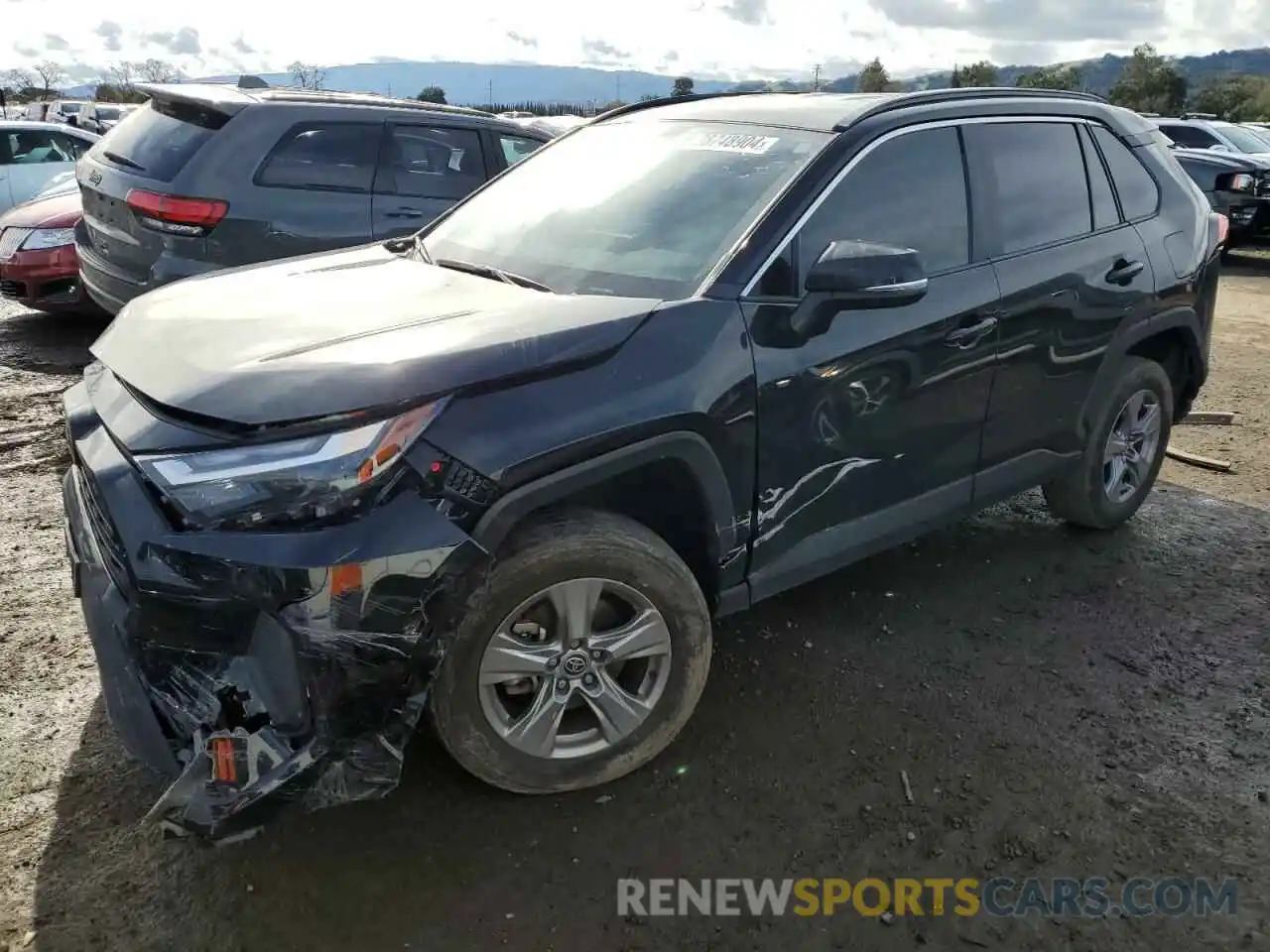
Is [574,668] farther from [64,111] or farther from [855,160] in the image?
[64,111]

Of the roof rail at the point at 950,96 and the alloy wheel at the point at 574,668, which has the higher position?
the roof rail at the point at 950,96

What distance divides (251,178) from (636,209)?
311 centimetres

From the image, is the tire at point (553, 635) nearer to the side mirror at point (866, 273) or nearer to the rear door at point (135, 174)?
the side mirror at point (866, 273)

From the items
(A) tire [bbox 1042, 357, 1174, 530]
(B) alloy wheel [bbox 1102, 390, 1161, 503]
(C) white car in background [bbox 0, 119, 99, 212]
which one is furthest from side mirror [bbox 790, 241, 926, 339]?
(C) white car in background [bbox 0, 119, 99, 212]

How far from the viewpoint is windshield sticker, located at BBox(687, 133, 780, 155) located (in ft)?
10.5

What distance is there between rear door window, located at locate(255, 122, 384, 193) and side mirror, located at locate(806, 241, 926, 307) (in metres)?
3.76

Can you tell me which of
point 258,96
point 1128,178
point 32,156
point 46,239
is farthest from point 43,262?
point 1128,178

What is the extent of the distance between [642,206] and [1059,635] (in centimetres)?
218

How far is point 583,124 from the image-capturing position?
4008 millimetres

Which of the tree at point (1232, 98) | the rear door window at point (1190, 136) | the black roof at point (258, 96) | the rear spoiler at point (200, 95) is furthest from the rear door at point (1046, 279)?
the tree at point (1232, 98)

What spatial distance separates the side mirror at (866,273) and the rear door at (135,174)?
3.89 m

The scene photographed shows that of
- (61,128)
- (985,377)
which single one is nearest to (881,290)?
(985,377)

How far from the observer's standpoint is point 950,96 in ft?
11.7

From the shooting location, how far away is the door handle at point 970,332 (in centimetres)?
330
